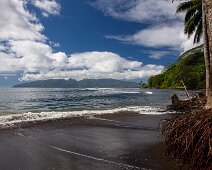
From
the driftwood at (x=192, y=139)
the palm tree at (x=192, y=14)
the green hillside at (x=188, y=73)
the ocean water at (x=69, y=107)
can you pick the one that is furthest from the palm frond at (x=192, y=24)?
the green hillside at (x=188, y=73)

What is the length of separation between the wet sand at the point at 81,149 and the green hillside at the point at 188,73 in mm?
70335

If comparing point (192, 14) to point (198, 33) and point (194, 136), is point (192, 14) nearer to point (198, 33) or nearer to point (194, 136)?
point (198, 33)

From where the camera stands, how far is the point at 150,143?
10.7 m

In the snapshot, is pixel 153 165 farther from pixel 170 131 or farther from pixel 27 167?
pixel 27 167

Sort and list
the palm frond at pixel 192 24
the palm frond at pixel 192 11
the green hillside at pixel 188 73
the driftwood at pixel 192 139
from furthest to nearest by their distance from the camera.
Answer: the green hillside at pixel 188 73 → the palm frond at pixel 192 24 → the palm frond at pixel 192 11 → the driftwood at pixel 192 139

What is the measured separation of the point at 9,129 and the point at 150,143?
7593mm

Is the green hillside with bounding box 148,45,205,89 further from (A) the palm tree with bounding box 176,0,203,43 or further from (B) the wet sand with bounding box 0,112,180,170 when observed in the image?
(B) the wet sand with bounding box 0,112,180,170

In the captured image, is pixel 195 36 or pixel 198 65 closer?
pixel 195 36

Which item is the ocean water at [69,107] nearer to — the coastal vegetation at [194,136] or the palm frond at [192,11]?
the palm frond at [192,11]

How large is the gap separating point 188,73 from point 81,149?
308 feet

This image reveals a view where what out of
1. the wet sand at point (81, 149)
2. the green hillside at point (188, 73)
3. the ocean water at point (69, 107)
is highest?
the green hillside at point (188, 73)

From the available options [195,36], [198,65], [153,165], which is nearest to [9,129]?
[153,165]

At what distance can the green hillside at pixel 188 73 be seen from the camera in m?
97.8

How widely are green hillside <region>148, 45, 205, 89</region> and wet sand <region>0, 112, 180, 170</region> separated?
231 ft
